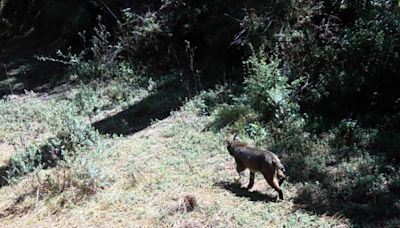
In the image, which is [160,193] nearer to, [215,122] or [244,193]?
[244,193]

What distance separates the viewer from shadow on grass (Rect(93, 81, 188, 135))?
28.2 feet

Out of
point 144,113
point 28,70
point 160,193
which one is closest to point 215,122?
point 144,113

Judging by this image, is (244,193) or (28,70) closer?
(244,193)

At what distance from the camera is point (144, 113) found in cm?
906

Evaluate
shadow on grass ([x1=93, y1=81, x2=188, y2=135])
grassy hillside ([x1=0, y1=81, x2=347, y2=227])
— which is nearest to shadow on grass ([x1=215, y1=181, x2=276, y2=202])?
grassy hillside ([x1=0, y1=81, x2=347, y2=227])

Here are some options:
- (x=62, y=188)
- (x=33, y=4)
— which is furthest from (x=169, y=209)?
(x=33, y=4)

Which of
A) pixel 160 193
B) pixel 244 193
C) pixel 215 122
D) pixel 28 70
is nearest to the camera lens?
pixel 244 193

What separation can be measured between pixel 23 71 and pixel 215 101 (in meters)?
6.11

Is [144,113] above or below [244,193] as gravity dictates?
above

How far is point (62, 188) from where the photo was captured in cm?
Result: 637

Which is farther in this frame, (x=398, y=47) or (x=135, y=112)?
(x=135, y=112)

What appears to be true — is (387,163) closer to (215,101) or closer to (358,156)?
(358,156)

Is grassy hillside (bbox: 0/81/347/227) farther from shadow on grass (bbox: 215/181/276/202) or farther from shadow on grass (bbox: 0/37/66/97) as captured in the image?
Answer: shadow on grass (bbox: 0/37/66/97)

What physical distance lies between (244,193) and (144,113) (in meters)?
3.70
